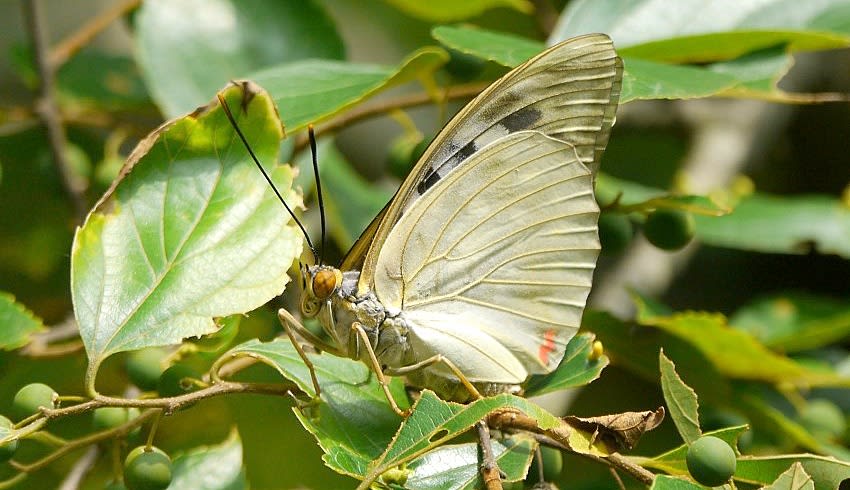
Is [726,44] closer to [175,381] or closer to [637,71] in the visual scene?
[637,71]

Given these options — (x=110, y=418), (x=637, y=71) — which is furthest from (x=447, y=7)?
(x=110, y=418)

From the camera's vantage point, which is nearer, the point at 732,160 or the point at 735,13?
the point at 735,13

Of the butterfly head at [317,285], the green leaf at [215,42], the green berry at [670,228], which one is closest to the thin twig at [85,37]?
the green leaf at [215,42]

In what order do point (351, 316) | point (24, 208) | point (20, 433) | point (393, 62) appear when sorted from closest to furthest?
point (20, 433) → point (351, 316) → point (24, 208) → point (393, 62)

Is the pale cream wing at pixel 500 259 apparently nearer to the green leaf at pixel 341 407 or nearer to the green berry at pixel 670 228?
the green leaf at pixel 341 407

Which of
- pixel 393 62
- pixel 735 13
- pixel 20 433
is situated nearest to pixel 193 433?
pixel 20 433

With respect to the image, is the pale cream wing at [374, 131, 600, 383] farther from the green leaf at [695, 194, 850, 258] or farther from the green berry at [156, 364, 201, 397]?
the green leaf at [695, 194, 850, 258]

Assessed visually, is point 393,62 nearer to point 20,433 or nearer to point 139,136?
point 139,136

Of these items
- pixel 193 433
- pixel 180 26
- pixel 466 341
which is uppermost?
pixel 180 26
